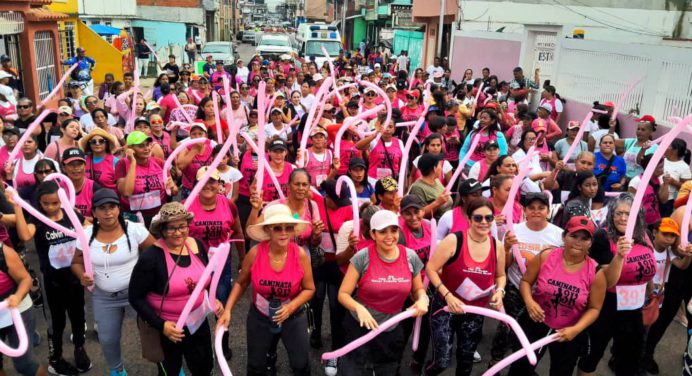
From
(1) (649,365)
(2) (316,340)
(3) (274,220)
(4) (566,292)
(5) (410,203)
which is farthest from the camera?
(2) (316,340)

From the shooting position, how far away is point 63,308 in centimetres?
458

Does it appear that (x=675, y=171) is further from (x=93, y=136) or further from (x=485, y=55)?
(x=485, y=55)

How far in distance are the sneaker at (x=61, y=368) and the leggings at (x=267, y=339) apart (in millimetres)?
1714

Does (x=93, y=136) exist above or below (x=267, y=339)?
above

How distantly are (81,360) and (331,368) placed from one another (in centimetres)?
211

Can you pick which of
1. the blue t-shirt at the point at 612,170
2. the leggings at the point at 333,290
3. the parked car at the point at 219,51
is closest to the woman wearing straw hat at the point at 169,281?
the leggings at the point at 333,290

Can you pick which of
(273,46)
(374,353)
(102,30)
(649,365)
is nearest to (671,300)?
(649,365)

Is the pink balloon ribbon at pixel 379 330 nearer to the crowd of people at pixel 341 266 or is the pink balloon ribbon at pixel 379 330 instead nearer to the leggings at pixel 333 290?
the crowd of people at pixel 341 266

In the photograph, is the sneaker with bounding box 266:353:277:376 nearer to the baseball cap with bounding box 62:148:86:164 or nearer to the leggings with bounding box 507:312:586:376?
the leggings with bounding box 507:312:586:376

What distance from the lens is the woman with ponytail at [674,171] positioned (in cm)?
628

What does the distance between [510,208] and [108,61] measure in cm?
2383

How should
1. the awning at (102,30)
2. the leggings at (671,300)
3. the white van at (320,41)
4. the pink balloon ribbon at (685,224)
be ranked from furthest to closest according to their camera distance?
the white van at (320,41), the awning at (102,30), the leggings at (671,300), the pink balloon ribbon at (685,224)

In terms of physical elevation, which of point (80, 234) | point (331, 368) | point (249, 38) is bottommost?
point (331, 368)

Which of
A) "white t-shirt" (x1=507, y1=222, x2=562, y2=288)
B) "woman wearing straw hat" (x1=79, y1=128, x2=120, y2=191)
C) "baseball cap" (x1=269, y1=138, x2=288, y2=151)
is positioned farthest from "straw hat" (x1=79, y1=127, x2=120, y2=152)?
"white t-shirt" (x1=507, y1=222, x2=562, y2=288)
